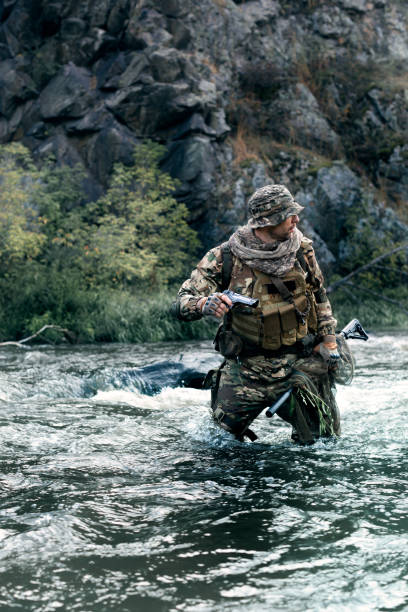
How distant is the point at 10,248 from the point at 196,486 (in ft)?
40.8

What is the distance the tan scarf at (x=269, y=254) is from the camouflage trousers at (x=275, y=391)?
Result: 616 mm

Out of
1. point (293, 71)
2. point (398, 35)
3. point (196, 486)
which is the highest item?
point (398, 35)

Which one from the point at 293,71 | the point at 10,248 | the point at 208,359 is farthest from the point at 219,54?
the point at 208,359

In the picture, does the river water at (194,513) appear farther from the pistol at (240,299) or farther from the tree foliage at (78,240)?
the tree foliage at (78,240)

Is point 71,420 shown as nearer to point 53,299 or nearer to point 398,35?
point 53,299

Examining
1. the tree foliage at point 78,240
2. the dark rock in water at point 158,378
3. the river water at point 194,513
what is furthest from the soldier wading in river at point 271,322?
the tree foliage at point 78,240

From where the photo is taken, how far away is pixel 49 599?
2.70 m

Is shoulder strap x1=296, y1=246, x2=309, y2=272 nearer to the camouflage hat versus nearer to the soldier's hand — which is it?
the camouflage hat

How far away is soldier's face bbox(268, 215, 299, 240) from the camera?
4617 millimetres

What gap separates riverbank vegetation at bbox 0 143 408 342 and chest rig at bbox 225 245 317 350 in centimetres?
979

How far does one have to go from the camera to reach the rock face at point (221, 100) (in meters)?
20.4

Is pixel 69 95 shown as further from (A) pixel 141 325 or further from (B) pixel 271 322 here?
(B) pixel 271 322

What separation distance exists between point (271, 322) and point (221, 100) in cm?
1863

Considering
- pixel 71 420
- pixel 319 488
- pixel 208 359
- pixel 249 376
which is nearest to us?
pixel 319 488
